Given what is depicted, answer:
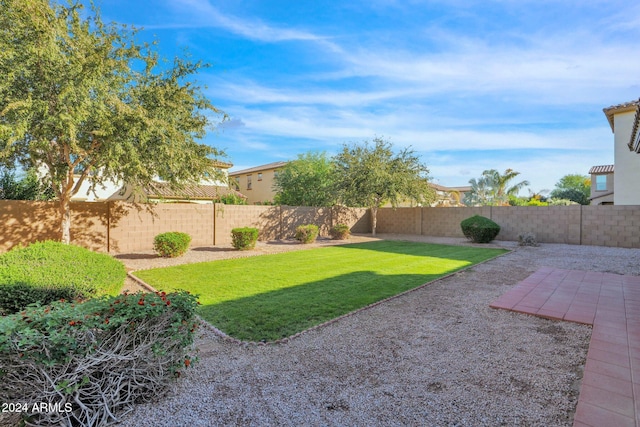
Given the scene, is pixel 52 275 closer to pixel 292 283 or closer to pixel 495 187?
pixel 292 283

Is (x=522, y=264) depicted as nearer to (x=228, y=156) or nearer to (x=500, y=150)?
(x=228, y=156)

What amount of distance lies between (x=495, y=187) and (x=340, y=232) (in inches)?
747

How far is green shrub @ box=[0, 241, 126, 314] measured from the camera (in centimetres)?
416

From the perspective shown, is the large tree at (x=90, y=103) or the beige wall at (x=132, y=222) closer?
the large tree at (x=90, y=103)

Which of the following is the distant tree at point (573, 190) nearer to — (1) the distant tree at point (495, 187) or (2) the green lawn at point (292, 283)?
(1) the distant tree at point (495, 187)

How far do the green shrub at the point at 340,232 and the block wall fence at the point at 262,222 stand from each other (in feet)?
5.19

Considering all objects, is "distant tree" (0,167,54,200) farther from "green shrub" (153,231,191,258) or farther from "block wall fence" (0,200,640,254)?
"green shrub" (153,231,191,258)

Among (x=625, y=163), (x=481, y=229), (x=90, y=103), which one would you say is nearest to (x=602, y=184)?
(x=625, y=163)

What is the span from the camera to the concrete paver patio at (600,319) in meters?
2.53

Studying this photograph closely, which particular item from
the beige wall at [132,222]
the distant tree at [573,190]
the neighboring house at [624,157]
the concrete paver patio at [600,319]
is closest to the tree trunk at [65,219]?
the beige wall at [132,222]

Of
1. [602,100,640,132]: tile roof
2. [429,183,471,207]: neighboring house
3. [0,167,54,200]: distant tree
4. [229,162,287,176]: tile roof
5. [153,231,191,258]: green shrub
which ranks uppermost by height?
[602,100,640,132]: tile roof

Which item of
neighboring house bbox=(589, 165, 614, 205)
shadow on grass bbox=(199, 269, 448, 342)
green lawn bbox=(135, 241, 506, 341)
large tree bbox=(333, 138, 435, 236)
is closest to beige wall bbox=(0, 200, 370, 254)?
large tree bbox=(333, 138, 435, 236)

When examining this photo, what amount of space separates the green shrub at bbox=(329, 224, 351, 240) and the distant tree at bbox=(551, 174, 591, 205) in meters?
30.9

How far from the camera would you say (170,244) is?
33.2ft
